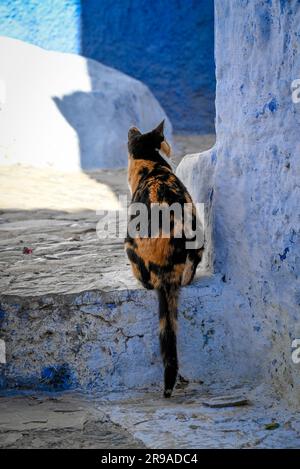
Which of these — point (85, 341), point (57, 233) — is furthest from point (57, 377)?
point (57, 233)

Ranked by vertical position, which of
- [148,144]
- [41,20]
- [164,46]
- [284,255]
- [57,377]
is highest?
[41,20]

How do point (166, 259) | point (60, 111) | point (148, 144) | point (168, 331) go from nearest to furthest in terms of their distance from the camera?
point (168, 331) < point (166, 259) < point (148, 144) < point (60, 111)

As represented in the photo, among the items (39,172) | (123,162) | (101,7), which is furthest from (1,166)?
(101,7)

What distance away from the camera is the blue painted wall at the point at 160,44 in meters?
11.4

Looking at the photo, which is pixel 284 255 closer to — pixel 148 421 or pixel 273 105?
pixel 273 105

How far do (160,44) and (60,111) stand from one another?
11.2ft

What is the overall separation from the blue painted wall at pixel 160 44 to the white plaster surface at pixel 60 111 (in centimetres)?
172

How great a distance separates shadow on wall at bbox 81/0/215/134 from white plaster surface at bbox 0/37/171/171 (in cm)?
182

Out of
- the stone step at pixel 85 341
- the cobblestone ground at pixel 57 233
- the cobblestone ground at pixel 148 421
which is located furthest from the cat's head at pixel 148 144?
the cobblestone ground at pixel 148 421

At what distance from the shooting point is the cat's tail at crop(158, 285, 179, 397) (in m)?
3.21

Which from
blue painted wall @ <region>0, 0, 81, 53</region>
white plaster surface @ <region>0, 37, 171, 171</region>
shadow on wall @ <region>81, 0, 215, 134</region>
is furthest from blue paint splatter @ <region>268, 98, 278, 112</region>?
shadow on wall @ <region>81, 0, 215, 134</region>

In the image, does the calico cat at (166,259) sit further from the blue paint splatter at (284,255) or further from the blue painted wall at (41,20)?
the blue painted wall at (41,20)

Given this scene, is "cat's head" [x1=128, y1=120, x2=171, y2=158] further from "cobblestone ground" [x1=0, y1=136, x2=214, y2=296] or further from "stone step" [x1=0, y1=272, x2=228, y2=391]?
"stone step" [x1=0, y1=272, x2=228, y2=391]

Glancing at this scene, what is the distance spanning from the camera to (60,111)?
9055mm
